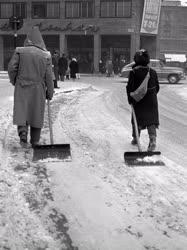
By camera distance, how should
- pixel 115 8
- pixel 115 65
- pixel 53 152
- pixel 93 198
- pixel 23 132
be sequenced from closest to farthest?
pixel 93 198 → pixel 53 152 → pixel 23 132 → pixel 115 8 → pixel 115 65

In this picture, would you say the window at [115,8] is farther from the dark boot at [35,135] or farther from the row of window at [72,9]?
the dark boot at [35,135]

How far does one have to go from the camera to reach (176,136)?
32.4 feet

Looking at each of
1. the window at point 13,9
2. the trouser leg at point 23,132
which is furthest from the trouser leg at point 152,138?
the window at point 13,9

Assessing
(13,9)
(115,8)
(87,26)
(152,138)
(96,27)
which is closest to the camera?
(152,138)

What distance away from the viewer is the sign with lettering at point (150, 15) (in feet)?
168

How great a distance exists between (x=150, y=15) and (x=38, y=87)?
45.5 metres

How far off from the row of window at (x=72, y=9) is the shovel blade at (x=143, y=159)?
4604cm

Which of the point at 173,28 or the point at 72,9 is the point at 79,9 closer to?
the point at 72,9

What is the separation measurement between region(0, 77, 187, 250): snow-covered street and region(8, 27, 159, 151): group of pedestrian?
0.47 meters

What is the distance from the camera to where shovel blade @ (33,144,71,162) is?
7.10 meters

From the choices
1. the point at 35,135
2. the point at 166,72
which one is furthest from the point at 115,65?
the point at 35,135

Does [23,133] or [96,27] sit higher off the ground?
[96,27]

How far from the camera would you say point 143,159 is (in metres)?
7.00

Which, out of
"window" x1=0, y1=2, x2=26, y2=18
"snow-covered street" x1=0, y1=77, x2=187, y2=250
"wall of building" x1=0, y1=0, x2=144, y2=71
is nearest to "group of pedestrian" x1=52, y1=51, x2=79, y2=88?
"snow-covered street" x1=0, y1=77, x2=187, y2=250
